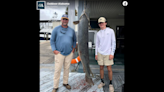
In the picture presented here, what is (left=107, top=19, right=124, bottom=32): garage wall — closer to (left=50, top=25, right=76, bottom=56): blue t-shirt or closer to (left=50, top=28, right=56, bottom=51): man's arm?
(left=50, top=25, right=76, bottom=56): blue t-shirt

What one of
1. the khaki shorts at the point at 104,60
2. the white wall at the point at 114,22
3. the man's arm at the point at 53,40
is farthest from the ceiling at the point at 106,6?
the white wall at the point at 114,22

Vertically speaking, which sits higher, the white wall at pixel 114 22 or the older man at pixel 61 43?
the white wall at pixel 114 22

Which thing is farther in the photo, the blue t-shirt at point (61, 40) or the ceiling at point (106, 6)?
the ceiling at point (106, 6)

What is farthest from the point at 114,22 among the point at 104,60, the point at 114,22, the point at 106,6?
the point at 104,60

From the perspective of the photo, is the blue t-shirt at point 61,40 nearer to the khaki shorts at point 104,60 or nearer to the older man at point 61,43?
the older man at point 61,43

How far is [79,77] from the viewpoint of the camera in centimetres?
341

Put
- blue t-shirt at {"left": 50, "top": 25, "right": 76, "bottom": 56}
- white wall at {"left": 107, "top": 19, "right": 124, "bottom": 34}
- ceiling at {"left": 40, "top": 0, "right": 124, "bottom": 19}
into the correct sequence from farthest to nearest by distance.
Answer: white wall at {"left": 107, "top": 19, "right": 124, "bottom": 34} < ceiling at {"left": 40, "top": 0, "right": 124, "bottom": 19} < blue t-shirt at {"left": 50, "top": 25, "right": 76, "bottom": 56}

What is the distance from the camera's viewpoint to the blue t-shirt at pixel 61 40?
2.43 metres

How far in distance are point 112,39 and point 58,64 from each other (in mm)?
1364

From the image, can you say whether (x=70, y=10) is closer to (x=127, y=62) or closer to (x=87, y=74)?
(x=87, y=74)

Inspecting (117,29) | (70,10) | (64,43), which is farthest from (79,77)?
(117,29)

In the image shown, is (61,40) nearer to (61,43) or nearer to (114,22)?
(61,43)

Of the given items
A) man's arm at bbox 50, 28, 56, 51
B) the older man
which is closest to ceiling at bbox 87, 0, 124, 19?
the older man

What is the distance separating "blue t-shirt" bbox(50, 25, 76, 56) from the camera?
7.97ft
